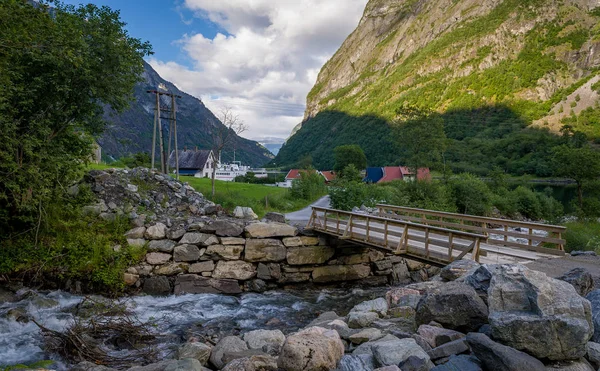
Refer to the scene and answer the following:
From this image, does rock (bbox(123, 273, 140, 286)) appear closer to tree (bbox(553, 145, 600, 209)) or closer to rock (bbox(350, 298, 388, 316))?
rock (bbox(350, 298, 388, 316))

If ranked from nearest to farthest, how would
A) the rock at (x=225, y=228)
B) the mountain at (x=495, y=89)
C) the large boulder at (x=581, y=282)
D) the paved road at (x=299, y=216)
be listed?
the large boulder at (x=581, y=282) < the rock at (x=225, y=228) < the paved road at (x=299, y=216) < the mountain at (x=495, y=89)

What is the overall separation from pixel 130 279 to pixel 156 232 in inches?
76.7

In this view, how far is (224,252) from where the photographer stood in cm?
1467

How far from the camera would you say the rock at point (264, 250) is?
14.9 meters

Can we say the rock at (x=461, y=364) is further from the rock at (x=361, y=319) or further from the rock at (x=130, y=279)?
the rock at (x=130, y=279)

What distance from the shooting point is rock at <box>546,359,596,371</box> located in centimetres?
419

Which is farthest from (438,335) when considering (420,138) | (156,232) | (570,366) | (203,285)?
(420,138)

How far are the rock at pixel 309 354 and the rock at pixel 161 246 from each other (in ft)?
33.4

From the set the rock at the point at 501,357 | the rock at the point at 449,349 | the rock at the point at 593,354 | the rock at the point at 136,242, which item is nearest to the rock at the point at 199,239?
the rock at the point at 136,242

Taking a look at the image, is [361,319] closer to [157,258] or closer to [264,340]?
[264,340]

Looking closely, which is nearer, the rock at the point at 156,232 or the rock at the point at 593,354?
the rock at the point at 593,354

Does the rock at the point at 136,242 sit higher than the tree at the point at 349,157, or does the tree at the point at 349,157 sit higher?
the tree at the point at 349,157

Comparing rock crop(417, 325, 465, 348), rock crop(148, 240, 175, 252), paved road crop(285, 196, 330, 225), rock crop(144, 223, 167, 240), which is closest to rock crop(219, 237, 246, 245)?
rock crop(148, 240, 175, 252)

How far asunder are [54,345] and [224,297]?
6303 mm
